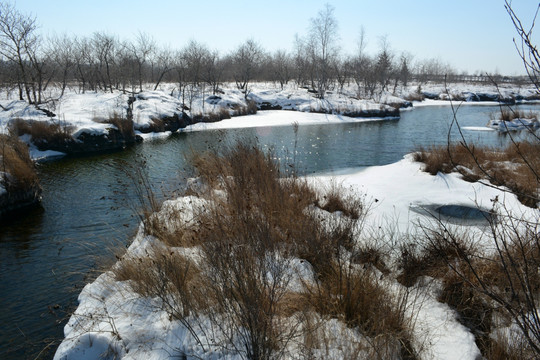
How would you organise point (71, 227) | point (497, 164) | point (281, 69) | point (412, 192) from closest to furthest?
point (71, 227) → point (412, 192) → point (497, 164) → point (281, 69)

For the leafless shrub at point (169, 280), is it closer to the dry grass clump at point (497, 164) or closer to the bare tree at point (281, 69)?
the dry grass clump at point (497, 164)

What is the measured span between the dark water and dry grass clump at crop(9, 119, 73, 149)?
7.34ft

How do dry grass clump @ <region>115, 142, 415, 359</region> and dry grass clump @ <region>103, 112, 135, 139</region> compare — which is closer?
dry grass clump @ <region>115, 142, 415, 359</region>

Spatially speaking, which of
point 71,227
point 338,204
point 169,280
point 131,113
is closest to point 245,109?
point 131,113

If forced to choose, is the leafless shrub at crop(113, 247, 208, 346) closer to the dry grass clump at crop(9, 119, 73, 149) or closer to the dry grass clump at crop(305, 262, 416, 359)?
the dry grass clump at crop(305, 262, 416, 359)

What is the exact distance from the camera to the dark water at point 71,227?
4161 millimetres

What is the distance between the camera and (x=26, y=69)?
22.7 metres

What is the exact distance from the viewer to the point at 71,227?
A: 23.2 feet

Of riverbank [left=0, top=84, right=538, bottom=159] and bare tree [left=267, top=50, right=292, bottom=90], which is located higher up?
bare tree [left=267, top=50, right=292, bottom=90]

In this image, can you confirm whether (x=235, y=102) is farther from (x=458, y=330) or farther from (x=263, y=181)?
(x=458, y=330)

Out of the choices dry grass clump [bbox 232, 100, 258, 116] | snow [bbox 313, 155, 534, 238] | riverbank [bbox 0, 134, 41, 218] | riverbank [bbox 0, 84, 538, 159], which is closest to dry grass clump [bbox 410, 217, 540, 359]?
snow [bbox 313, 155, 534, 238]

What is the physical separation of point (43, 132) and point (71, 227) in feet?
35.1

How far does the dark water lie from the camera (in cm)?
416

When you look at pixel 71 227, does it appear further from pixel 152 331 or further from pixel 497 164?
pixel 497 164
